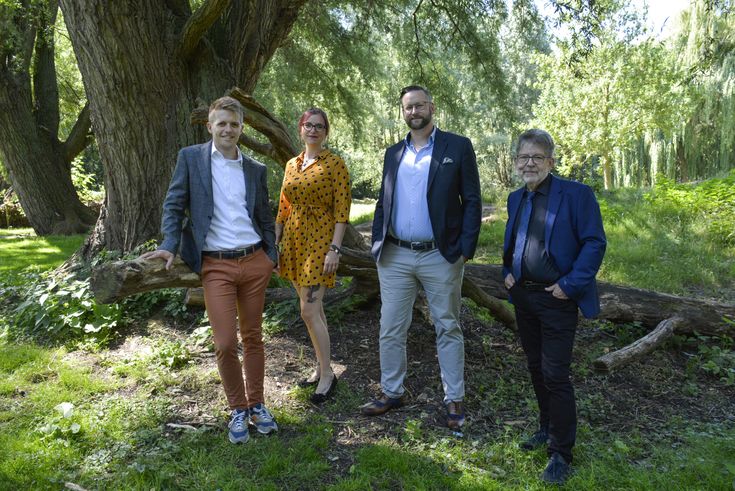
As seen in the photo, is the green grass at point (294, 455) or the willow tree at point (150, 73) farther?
the willow tree at point (150, 73)

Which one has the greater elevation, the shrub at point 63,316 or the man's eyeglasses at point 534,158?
the man's eyeglasses at point 534,158

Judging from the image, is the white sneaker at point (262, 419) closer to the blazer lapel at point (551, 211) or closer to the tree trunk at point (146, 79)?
the blazer lapel at point (551, 211)

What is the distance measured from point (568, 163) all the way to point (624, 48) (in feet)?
17.2

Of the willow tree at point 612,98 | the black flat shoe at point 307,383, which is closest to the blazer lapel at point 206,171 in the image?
the black flat shoe at point 307,383

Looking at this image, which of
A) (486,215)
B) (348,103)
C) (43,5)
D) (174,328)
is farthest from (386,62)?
(174,328)

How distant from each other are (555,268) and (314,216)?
1529mm

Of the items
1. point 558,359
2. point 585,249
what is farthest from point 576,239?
point 558,359

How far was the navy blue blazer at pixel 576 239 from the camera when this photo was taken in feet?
9.03

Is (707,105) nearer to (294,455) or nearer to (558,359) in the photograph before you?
(558,359)

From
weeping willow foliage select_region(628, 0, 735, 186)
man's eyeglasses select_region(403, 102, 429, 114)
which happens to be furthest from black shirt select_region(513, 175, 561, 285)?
weeping willow foliage select_region(628, 0, 735, 186)

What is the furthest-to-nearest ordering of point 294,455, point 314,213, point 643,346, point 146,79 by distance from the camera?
point 146,79 < point 643,346 < point 314,213 < point 294,455

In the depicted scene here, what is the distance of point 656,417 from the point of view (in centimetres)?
377

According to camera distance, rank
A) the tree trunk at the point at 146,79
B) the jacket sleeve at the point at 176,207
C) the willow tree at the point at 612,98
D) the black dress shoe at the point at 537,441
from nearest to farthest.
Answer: the jacket sleeve at the point at 176,207
the black dress shoe at the point at 537,441
the tree trunk at the point at 146,79
the willow tree at the point at 612,98

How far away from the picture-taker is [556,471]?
2.86m
